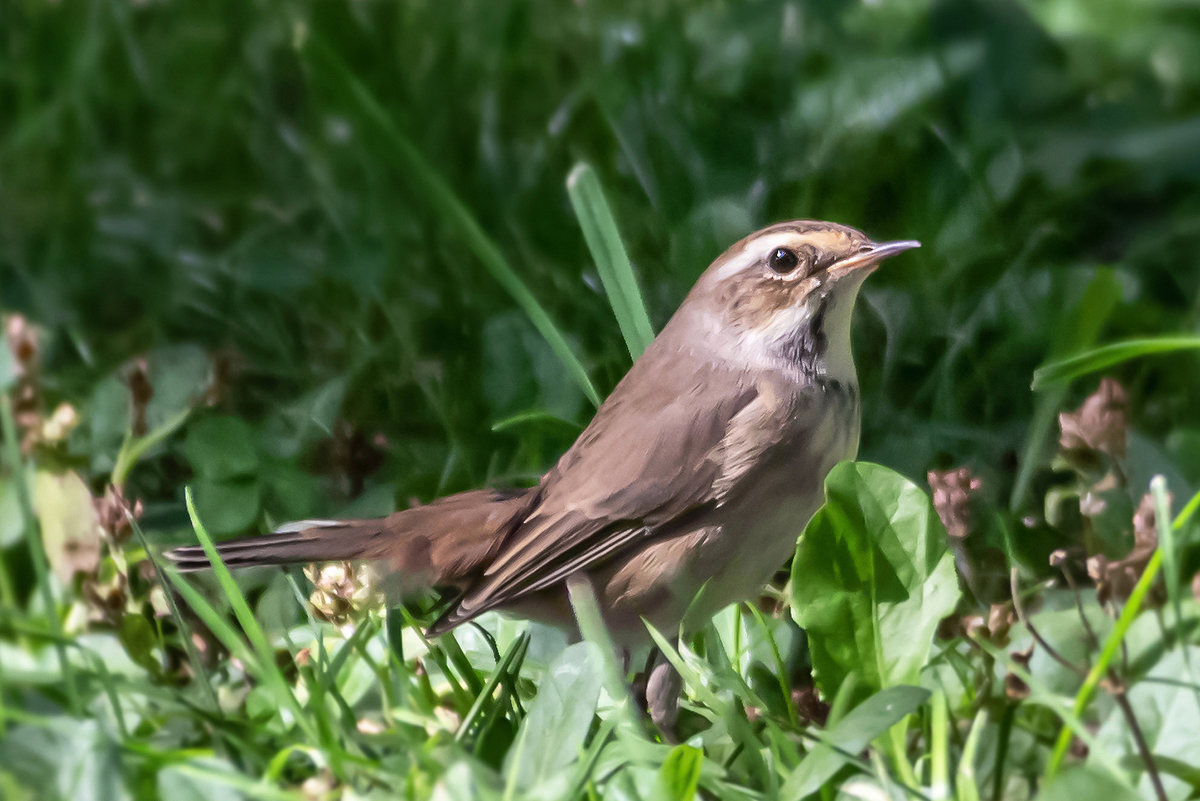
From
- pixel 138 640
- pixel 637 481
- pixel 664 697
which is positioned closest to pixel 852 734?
pixel 664 697

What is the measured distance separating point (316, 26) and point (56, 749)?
9.49 ft

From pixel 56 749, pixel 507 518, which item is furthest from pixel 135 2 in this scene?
pixel 56 749

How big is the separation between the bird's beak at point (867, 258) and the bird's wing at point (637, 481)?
20 centimetres

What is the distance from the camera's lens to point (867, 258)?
6.23 ft

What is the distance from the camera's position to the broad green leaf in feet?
4.74

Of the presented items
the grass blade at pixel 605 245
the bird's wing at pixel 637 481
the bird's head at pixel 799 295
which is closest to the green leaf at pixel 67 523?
the bird's wing at pixel 637 481

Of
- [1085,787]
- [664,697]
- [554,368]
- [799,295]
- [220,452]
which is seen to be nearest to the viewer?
[1085,787]

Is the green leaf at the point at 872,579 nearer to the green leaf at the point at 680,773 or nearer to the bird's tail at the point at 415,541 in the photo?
the green leaf at the point at 680,773

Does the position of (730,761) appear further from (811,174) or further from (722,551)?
(811,174)

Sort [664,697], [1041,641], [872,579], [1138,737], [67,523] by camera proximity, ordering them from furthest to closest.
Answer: [67,523]
[664,697]
[872,579]
[1041,641]
[1138,737]

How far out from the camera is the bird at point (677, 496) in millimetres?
1858

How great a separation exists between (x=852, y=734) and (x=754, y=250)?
837mm

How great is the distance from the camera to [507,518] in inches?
76.6

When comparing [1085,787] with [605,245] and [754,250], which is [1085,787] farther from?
[605,245]
